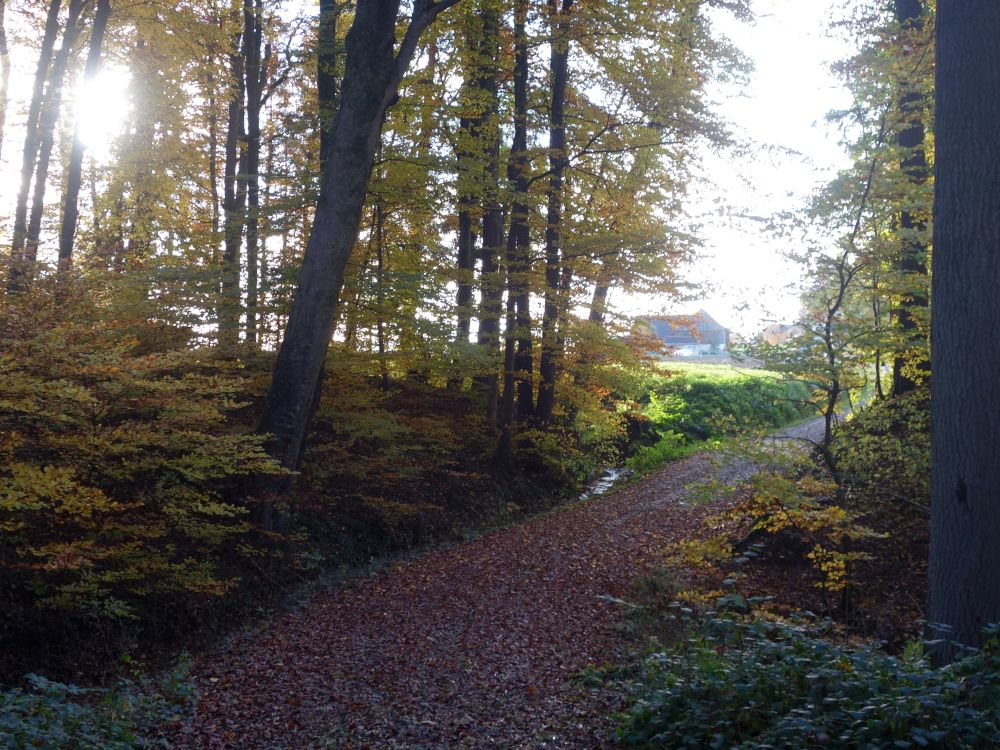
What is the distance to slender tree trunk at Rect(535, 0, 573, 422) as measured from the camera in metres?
13.9

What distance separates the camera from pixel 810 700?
12.9 ft

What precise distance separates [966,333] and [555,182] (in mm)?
10212

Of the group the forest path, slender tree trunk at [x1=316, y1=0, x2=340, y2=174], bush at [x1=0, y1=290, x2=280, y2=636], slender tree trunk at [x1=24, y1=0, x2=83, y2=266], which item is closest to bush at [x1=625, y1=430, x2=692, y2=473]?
the forest path

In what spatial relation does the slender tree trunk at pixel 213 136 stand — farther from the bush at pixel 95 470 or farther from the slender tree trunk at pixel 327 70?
the bush at pixel 95 470

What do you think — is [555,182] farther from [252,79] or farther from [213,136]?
[213,136]

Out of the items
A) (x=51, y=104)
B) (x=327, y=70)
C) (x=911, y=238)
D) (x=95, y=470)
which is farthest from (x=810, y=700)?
(x=51, y=104)

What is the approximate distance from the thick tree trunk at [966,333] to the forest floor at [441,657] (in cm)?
212

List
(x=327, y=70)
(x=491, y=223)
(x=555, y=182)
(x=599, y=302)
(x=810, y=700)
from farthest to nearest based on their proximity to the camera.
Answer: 1. (x=491, y=223)
2. (x=599, y=302)
3. (x=555, y=182)
4. (x=327, y=70)
5. (x=810, y=700)

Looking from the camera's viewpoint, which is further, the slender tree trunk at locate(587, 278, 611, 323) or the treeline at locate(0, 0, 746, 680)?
the slender tree trunk at locate(587, 278, 611, 323)

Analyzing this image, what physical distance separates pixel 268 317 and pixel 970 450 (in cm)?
902

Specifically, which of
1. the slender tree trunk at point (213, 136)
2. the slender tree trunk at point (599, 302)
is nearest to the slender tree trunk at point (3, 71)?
the slender tree trunk at point (213, 136)

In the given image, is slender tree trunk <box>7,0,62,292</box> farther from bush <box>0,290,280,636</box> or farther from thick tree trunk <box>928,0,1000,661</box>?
thick tree trunk <box>928,0,1000,661</box>

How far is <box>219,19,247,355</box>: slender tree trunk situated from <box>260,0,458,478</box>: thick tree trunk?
1.46m

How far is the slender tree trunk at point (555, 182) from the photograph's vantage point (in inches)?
546
